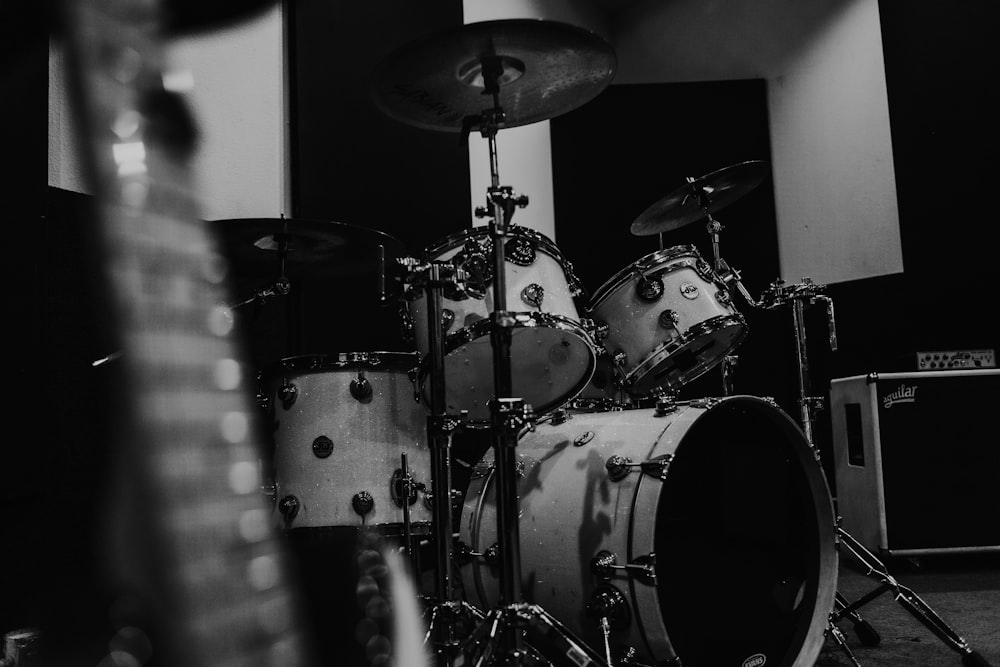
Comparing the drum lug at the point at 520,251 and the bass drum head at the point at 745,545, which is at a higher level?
the drum lug at the point at 520,251

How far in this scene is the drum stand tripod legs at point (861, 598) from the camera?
231cm

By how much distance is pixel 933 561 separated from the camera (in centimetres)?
421

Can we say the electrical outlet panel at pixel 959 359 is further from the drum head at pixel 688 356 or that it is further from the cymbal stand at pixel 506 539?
the cymbal stand at pixel 506 539

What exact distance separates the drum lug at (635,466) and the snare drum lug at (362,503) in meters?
0.76

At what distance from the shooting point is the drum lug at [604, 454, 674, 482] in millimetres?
2008

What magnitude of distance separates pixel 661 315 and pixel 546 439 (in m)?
0.60

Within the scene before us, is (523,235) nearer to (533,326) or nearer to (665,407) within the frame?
(533,326)

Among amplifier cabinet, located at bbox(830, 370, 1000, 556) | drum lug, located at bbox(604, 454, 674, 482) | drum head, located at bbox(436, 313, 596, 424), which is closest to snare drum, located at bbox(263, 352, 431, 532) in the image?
drum head, located at bbox(436, 313, 596, 424)

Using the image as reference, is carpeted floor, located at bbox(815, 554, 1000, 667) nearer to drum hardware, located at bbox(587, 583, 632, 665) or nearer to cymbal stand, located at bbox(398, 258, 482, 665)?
drum hardware, located at bbox(587, 583, 632, 665)

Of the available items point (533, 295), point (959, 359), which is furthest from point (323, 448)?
point (959, 359)

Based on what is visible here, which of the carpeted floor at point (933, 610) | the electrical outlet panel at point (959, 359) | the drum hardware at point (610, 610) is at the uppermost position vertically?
the electrical outlet panel at point (959, 359)

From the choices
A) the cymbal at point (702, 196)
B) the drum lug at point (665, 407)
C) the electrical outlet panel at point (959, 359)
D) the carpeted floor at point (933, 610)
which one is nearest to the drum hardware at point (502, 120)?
the drum lug at point (665, 407)

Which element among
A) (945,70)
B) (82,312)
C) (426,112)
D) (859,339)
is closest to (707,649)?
(426,112)

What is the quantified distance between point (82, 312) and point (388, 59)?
1.30 meters
